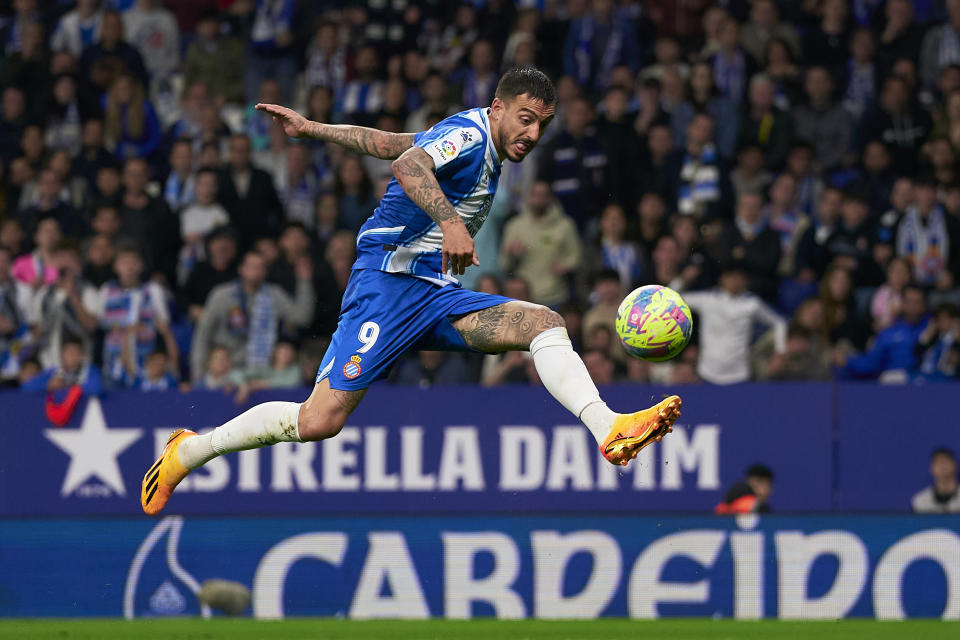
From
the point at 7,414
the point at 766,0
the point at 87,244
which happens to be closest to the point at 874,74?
the point at 766,0

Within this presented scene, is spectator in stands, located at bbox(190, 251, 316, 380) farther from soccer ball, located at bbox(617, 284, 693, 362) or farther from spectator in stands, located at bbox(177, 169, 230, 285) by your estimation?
soccer ball, located at bbox(617, 284, 693, 362)

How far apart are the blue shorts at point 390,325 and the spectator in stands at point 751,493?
16.3ft

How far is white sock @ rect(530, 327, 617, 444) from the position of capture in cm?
712

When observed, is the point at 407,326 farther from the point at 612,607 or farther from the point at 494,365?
the point at 494,365

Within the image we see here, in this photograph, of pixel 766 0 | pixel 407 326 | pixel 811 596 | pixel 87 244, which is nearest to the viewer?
pixel 407 326

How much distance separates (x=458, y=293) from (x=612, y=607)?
3.78 metres

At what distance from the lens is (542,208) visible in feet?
45.5

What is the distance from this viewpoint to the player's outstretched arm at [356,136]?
7789 millimetres

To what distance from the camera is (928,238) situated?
1372 cm

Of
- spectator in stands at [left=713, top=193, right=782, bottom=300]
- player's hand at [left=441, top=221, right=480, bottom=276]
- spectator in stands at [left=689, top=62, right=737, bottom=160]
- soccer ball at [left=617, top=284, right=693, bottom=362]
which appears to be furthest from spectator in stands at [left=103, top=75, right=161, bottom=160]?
player's hand at [left=441, top=221, right=480, bottom=276]

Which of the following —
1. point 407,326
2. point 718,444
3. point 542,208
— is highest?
point 542,208

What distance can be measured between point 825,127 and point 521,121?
8299 millimetres

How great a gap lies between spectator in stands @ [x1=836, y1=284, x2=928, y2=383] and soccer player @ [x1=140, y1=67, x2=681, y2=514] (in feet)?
20.7

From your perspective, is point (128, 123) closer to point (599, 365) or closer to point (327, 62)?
point (327, 62)
